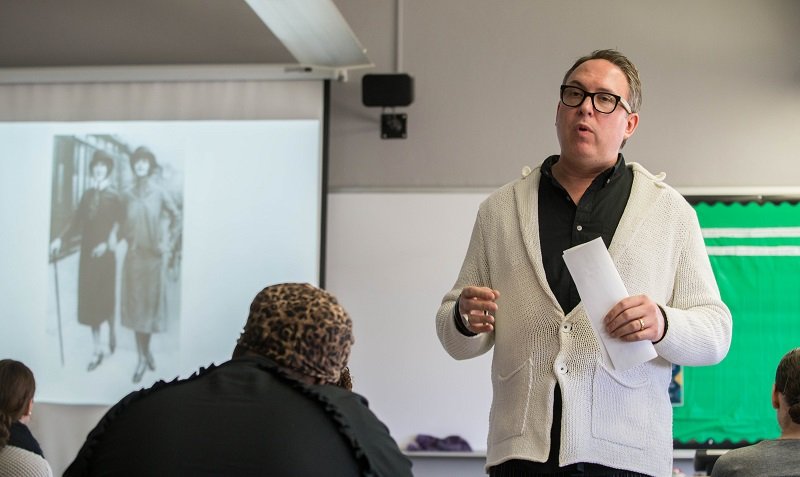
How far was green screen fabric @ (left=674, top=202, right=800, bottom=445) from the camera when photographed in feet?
15.0

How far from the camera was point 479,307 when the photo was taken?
6.12 feet

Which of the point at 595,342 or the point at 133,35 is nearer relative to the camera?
the point at 595,342

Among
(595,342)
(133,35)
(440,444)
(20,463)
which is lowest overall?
(440,444)

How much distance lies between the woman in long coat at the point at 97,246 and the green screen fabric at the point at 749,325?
116 inches

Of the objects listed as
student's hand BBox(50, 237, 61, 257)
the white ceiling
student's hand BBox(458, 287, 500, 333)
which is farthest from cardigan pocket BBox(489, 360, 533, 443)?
student's hand BBox(50, 237, 61, 257)

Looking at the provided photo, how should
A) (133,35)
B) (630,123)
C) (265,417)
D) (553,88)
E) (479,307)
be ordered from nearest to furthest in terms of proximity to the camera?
(265,417) < (479,307) < (630,123) < (553,88) < (133,35)

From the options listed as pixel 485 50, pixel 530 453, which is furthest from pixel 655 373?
pixel 485 50

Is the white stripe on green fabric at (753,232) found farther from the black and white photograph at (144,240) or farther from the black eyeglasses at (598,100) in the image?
the black eyeglasses at (598,100)

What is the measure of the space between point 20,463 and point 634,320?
74.6 inches

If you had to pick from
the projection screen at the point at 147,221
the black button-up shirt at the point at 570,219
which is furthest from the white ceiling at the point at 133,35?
the black button-up shirt at the point at 570,219

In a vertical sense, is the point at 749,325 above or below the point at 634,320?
below

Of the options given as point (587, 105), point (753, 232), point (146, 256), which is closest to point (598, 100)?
point (587, 105)

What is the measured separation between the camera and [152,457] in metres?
1.45

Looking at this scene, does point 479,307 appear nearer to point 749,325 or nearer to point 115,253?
point 749,325
